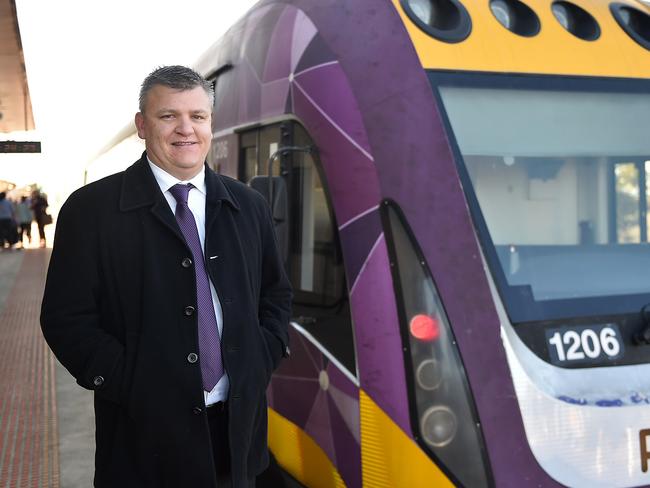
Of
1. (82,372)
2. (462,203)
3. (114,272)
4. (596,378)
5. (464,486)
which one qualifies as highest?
(462,203)

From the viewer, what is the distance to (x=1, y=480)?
4.84m

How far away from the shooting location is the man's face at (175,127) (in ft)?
6.90

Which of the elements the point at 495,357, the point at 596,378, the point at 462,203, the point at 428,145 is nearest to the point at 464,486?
the point at 495,357

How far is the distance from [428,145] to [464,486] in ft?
3.91

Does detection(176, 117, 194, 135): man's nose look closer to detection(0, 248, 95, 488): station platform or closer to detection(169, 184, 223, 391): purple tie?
detection(169, 184, 223, 391): purple tie

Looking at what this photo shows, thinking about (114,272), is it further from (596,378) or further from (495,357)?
(596,378)

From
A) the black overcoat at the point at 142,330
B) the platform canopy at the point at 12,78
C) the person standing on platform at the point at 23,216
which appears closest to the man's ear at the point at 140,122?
the black overcoat at the point at 142,330

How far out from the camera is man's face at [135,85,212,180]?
2.10 metres

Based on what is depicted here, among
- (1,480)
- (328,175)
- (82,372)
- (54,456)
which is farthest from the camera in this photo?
(54,456)

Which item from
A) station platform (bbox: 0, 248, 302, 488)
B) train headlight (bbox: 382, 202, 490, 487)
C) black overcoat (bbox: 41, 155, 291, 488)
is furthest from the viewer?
station platform (bbox: 0, 248, 302, 488)

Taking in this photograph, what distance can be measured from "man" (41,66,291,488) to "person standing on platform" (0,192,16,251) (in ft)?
62.2

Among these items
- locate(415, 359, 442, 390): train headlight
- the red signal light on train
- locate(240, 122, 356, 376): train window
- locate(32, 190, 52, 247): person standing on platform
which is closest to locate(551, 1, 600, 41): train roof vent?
locate(240, 122, 356, 376): train window

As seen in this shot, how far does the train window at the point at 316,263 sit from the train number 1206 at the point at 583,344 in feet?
2.38

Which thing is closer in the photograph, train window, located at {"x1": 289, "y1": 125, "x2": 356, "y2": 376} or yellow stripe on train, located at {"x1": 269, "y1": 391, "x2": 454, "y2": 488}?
yellow stripe on train, located at {"x1": 269, "y1": 391, "x2": 454, "y2": 488}
